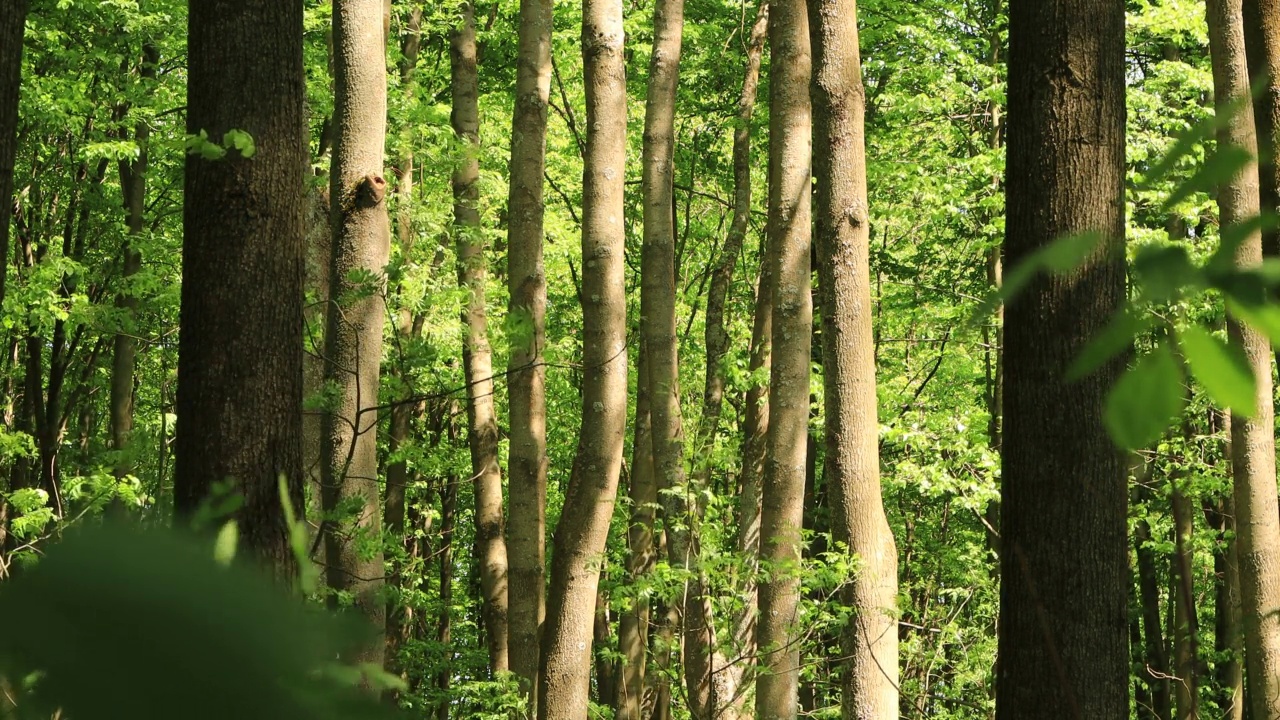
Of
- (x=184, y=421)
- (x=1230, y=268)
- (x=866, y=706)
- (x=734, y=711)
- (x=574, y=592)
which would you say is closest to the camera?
(x=1230, y=268)

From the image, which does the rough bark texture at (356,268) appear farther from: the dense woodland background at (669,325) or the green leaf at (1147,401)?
the green leaf at (1147,401)

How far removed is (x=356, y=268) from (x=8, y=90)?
2.89m

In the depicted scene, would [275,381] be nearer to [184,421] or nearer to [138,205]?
[184,421]

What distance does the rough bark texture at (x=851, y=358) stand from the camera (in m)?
7.62

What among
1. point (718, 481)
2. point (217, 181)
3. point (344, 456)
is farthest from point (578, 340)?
point (217, 181)

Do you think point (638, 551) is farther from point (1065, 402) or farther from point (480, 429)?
point (1065, 402)

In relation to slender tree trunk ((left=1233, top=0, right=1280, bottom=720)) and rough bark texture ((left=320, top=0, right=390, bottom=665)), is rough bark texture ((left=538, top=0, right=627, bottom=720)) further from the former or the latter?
slender tree trunk ((left=1233, top=0, right=1280, bottom=720))

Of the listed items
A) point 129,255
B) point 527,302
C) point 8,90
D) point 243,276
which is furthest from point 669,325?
point 129,255

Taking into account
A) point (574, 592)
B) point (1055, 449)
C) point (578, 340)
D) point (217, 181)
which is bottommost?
point (574, 592)

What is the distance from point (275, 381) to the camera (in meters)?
4.52

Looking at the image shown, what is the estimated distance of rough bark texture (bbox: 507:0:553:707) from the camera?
11.0 metres

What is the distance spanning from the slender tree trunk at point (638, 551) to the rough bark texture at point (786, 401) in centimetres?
132

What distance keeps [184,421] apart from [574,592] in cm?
513

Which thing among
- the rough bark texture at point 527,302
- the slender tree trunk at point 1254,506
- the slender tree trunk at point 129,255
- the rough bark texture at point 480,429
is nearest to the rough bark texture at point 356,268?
the rough bark texture at point 527,302
